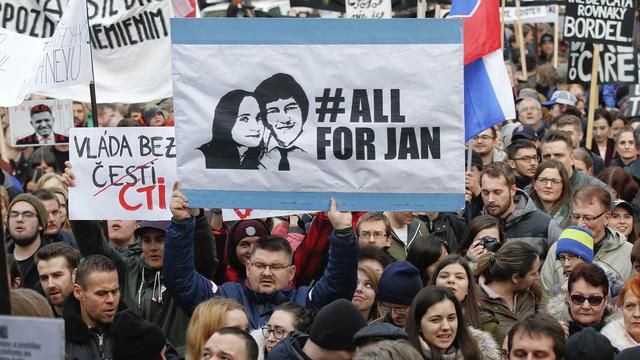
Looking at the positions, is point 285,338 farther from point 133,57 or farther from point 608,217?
point 133,57

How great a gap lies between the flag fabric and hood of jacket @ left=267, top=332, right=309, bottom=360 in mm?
2947

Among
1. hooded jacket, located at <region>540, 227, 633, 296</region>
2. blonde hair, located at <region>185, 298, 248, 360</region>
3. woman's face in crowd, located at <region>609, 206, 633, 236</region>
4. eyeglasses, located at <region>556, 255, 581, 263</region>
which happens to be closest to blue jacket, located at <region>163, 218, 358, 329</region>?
blonde hair, located at <region>185, 298, 248, 360</region>

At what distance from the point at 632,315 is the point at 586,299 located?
270 millimetres

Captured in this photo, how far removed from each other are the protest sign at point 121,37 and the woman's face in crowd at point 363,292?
3.54 metres

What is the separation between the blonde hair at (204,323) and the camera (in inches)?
249

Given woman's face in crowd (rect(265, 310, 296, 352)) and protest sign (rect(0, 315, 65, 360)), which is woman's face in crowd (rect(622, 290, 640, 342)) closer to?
woman's face in crowd (rect(265, 310, 296, 352))

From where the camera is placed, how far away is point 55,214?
31.7ft

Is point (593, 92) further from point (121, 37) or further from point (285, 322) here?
point (285, 322)

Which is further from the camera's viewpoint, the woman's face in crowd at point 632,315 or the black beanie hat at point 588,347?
the woman's face in crowd at point 632,315

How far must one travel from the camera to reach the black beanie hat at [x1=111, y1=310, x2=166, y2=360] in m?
6.10

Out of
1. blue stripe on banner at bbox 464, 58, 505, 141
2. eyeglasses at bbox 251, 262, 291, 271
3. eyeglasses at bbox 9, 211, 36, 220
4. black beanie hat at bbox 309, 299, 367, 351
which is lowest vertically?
eyeglasses at bbox 9, 211, 36, 220

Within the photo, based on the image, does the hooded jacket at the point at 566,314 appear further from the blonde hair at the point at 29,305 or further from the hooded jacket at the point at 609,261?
the blonde hair at the point at 29,305

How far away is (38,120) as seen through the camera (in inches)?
514

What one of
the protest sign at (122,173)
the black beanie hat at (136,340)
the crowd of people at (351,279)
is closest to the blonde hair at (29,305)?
the crowd of people at (351,279)
